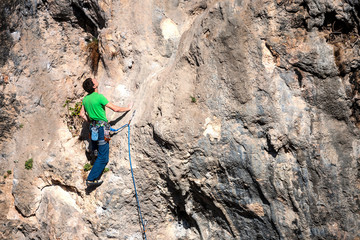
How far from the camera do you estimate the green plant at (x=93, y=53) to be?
7.66m

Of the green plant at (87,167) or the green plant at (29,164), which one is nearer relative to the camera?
the green plant at (87,167)

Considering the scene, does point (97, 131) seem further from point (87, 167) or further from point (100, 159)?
point (87, 167)

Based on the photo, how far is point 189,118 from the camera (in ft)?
19.6

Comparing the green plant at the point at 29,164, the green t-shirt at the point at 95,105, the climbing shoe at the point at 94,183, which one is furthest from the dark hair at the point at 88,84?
the green plant at the point at 29,164

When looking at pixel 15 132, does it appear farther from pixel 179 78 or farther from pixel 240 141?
pixel 240 141

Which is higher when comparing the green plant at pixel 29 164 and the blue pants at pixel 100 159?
the blue pants at pixel 100 159

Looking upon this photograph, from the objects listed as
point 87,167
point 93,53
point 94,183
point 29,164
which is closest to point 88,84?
point 93,53

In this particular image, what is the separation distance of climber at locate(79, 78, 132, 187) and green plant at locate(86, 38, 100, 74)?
133 cm

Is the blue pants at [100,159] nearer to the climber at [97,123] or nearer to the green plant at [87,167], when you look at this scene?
the climber at [97,123]

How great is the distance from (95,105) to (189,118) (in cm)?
179

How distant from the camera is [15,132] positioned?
24.2 feet

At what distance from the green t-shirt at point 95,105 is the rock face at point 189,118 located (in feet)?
1.78

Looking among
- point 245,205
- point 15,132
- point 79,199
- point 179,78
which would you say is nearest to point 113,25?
point 179,78

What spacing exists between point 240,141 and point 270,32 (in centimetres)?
182
